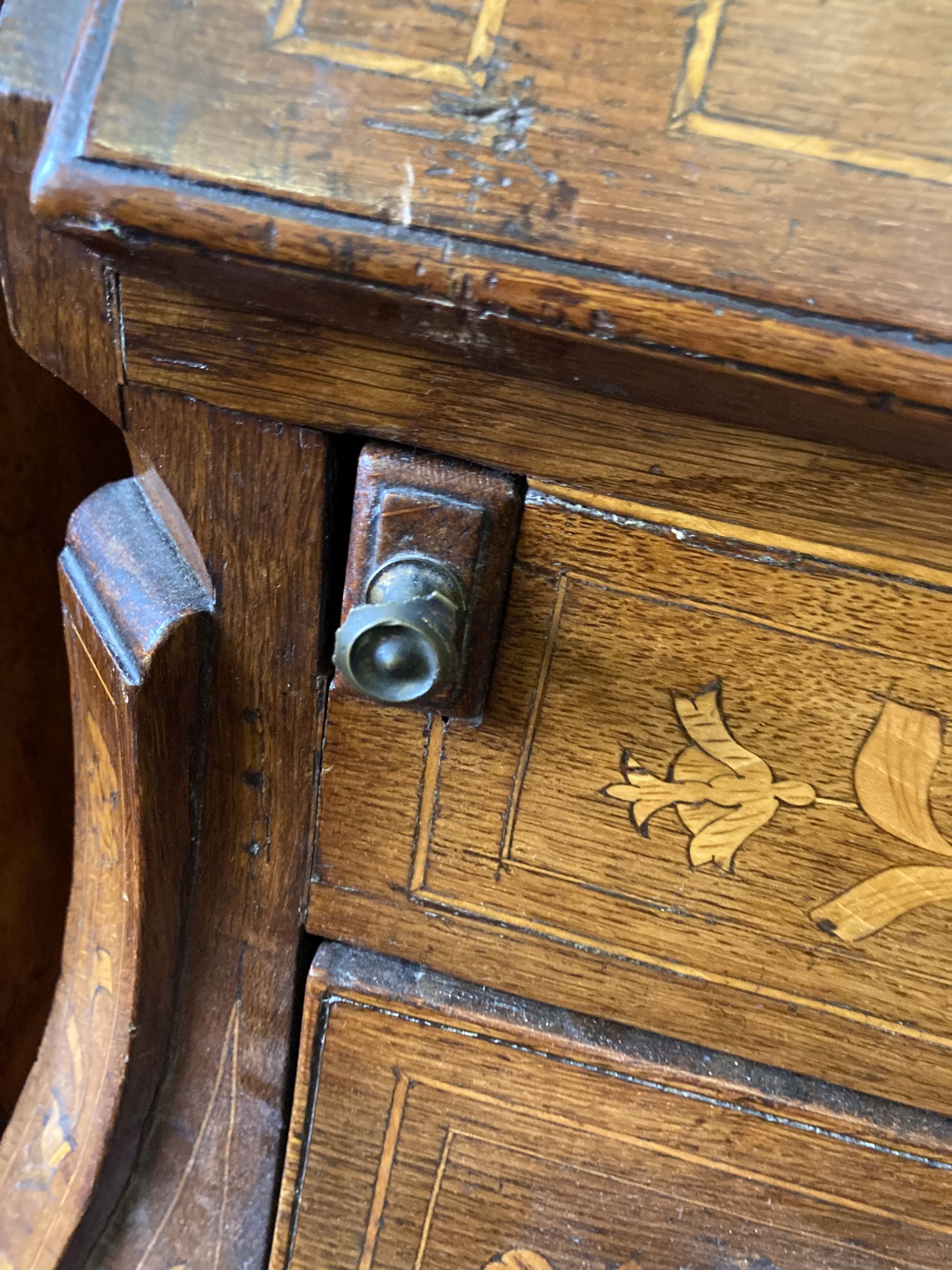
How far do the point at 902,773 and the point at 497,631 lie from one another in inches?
5.8

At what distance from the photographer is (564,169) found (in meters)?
0.24

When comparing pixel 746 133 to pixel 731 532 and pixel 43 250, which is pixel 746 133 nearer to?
pixel 731 532

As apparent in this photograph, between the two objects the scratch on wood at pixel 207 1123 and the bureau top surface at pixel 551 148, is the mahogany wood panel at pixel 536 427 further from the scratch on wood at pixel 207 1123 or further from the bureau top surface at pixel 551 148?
the scratch on wood at pixel 207 1123

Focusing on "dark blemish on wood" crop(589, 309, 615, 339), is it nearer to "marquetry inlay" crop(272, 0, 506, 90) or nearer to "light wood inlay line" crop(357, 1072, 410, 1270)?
"marquetry inlay" crop(272, 0, 506, 90)

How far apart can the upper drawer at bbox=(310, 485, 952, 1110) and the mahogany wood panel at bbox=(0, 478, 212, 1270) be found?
2.6 inches

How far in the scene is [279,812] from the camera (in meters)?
0.39

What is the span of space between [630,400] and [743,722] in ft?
0.40

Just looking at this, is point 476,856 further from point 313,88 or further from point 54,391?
point 54,391

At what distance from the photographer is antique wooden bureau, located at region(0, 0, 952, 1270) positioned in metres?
0.24

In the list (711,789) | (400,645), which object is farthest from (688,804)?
(400,645)

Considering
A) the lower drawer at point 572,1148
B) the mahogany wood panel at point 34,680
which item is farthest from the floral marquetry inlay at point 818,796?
the mahogany wood panel at point 34,680

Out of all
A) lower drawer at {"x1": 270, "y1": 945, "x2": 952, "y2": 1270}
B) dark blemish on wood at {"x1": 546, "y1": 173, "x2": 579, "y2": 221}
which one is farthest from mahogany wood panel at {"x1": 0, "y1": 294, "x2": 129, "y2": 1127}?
dark blemish on wood at {"x1": 546, "y1": 173, "x2": 579, "y2": 221}

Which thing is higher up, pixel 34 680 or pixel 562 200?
pixel 562 200

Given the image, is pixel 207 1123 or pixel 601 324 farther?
pixel 207 1123
